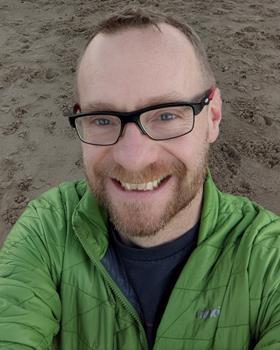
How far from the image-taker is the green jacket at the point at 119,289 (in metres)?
1.47

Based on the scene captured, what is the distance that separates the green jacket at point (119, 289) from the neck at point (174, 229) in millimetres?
60

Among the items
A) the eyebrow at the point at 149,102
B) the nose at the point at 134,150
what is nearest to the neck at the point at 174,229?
the nose at the point at 134,150

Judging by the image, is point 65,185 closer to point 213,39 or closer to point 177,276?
point 177,276

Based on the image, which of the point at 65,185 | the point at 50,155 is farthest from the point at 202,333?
the point at 50,155

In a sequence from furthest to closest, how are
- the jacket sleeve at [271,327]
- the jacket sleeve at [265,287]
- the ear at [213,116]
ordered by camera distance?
the ear at [213,116] → the jacket sleeve at [265,287] → the jacket sleeve at [271,327]

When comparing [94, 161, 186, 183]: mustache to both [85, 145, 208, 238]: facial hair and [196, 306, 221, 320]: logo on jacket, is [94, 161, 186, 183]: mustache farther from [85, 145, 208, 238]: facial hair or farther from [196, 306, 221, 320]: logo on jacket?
[196, 306, 221, 320]: logo on jacket

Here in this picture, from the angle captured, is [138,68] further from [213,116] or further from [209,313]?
[209,313]

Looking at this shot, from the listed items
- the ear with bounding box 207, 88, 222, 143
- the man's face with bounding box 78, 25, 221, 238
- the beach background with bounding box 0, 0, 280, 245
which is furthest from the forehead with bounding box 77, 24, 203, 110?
the beach background with bounding box 0, 0, 280, 245

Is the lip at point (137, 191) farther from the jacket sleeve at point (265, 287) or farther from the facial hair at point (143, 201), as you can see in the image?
the jacket sleeve at point (265, 287)

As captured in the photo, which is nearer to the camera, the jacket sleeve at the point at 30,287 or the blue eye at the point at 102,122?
the jacket sleeve at the point at 30,287

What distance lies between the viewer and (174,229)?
5.56 ft

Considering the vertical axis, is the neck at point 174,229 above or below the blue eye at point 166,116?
below

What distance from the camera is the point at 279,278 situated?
56.6 inches

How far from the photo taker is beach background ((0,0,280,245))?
133 inches
